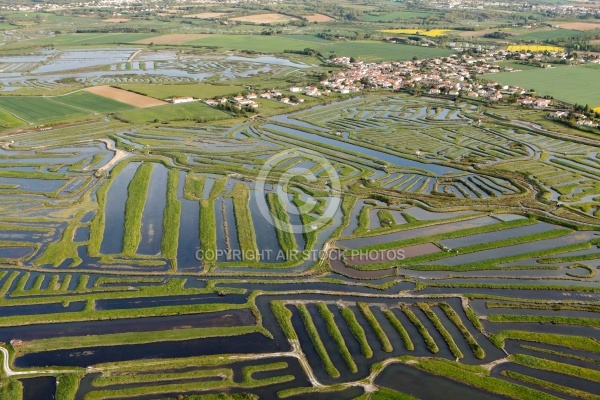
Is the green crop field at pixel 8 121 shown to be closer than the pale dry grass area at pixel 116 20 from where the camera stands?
Yes

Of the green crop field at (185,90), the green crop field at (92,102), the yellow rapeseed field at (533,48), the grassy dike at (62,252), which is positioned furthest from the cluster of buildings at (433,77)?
the grassy dike at (62,252)

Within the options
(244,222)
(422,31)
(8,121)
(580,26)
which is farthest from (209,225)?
(580,26)

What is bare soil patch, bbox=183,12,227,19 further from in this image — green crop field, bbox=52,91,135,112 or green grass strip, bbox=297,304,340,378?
green grass strip, bbox=297,304,340,378

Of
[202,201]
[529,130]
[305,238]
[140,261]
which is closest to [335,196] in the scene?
[305,238]

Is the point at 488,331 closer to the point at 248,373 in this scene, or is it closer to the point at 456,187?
the point at 248,373

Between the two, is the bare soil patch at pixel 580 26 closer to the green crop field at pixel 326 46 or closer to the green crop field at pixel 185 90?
the green crop field at pixel 326 46

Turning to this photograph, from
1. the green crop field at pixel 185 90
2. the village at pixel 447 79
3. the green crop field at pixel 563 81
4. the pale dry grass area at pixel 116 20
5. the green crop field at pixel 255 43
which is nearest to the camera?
the village at pixel 447 79

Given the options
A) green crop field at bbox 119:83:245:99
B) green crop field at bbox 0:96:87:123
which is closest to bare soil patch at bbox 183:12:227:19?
green crop field at bbox 119:83:245:99
